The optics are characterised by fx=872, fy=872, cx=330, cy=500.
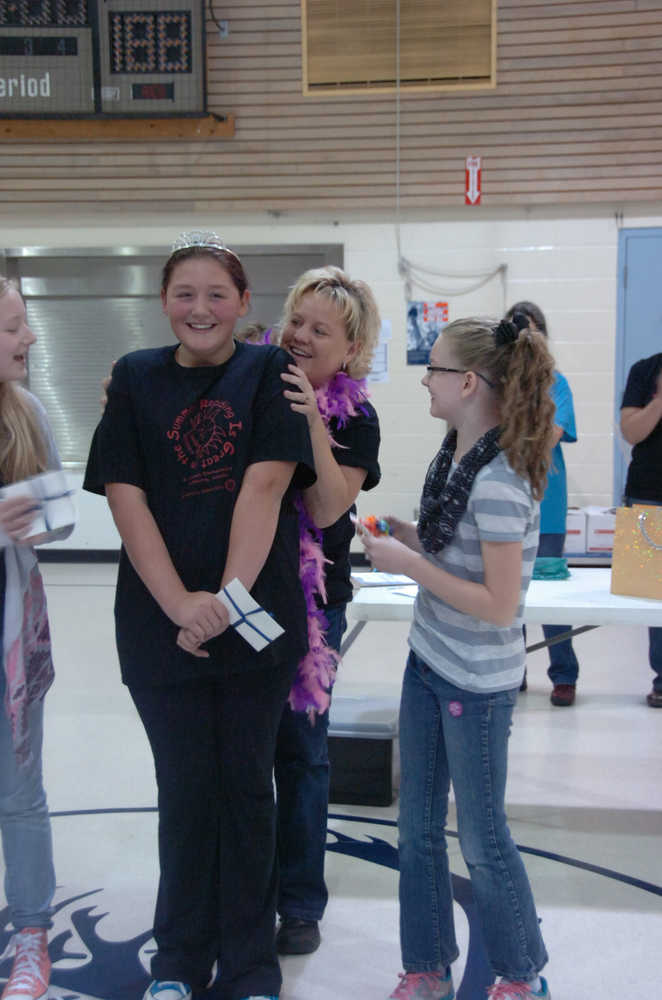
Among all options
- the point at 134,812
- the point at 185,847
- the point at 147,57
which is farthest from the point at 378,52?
the point at 185,847

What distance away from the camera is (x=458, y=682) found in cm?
163

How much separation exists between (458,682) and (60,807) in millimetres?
Result: 1802

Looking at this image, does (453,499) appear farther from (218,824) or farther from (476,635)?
(218,824)

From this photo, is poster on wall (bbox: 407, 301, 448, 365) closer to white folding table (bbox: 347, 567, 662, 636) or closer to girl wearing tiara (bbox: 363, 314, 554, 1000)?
white folding table (bbox: 347, 567, 662, 636)

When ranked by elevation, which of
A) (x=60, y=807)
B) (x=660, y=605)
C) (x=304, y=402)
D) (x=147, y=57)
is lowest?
(x=60, y=807)

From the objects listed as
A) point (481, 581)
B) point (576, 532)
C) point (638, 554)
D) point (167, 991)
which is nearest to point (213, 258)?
point (481, 581)

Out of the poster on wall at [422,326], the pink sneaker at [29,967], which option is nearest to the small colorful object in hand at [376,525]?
the pink sneaker at [29,967]

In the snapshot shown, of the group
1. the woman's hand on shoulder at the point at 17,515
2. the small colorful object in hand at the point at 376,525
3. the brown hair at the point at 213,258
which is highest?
the brown hair at the point at 213,258

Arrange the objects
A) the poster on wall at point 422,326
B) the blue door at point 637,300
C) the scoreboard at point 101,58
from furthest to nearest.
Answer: the poster on wall at point 422,326
the blue door at point 637,300
the scoreboard at point 101,58

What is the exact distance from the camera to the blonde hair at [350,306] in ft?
6.32

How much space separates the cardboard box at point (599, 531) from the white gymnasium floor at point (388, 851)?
2.07m

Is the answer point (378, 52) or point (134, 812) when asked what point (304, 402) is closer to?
point (134, 812)

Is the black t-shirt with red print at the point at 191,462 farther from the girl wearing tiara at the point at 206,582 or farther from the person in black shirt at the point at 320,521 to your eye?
the person in black shirt at the point at 320,521

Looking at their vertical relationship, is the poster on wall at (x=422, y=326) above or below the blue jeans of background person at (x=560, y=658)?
above
